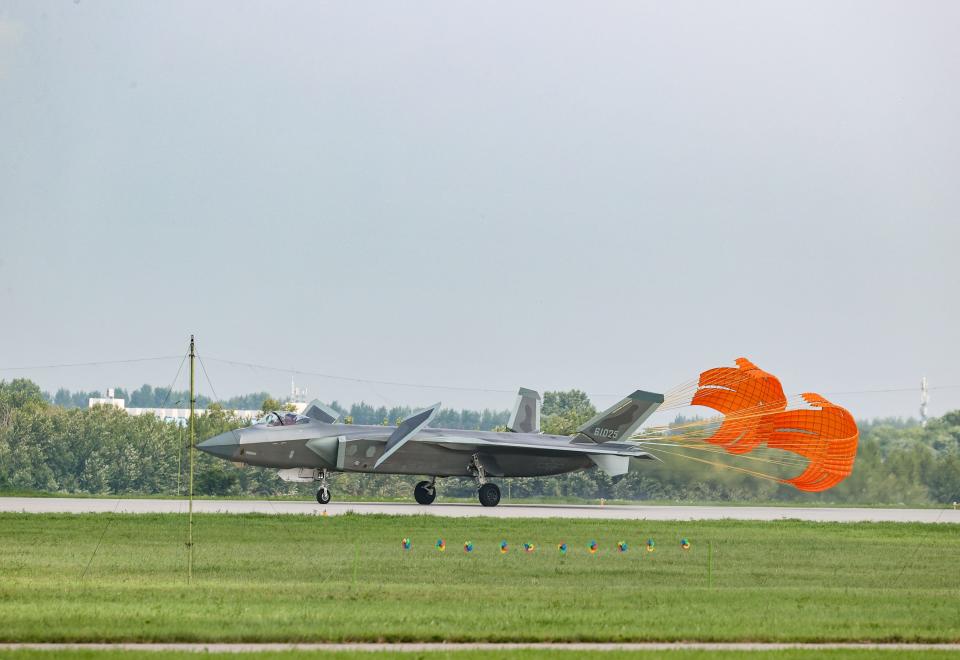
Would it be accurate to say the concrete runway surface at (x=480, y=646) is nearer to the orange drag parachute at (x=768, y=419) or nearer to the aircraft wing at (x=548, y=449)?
the orange drag parachute at (x=768, y=419)

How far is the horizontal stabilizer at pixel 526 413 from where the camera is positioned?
43.4m

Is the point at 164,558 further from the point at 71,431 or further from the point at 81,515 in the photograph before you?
the point at 71,431

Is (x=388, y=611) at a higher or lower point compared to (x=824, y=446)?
lower

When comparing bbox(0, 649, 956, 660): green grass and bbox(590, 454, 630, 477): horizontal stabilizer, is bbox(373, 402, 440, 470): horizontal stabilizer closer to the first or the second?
bbox(590, 454, 630, 477): horizontal stabilizer

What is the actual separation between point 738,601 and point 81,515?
18.7 meters

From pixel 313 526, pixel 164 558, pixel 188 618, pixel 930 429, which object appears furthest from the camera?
pixel 930 429

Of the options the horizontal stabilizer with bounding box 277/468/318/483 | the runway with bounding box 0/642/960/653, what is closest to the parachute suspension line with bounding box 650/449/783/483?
the horizontal stabilizer with bounding box 277/468/318/483

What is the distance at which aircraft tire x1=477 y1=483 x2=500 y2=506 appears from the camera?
39.2 m

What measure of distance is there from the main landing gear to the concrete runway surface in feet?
85.3

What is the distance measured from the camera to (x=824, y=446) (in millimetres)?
35906

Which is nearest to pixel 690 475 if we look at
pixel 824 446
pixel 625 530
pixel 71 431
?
pixel 824 446

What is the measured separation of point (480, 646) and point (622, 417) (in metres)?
27.5

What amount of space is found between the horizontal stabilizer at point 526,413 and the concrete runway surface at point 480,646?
2999cm

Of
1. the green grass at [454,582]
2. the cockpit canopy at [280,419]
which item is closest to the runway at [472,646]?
the green grass at [454,582]
